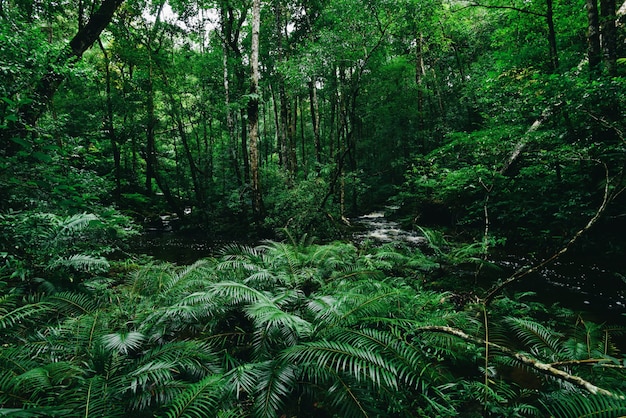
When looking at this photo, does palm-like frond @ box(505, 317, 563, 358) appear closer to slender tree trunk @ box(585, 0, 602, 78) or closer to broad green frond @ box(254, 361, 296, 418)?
broad green frond @ box(254, 361, 296, 418)

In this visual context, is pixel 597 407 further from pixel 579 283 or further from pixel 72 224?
pixel 579 283

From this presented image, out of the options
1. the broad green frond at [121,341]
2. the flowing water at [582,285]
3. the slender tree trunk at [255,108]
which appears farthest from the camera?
the slender tree trunk at [255,108]

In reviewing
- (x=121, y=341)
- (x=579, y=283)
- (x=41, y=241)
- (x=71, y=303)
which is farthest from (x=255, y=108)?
(x=579, y=283)

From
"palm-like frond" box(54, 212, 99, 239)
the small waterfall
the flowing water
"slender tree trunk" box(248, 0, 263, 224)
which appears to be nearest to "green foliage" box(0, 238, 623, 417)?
"palm-like frond" box(54, 212, 99, 239)

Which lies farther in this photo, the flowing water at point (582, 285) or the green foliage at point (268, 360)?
the flowing water at point (582, 285)

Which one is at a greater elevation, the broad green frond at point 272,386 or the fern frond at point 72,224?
the fern frond at point 72,224

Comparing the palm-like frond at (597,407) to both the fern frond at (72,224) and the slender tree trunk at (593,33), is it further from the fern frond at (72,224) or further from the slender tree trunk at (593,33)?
the slender tree trunk at (593,33)

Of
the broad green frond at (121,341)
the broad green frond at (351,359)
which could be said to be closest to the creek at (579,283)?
the broad green frond at (351,359)

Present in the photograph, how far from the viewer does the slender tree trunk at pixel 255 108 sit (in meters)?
10.1

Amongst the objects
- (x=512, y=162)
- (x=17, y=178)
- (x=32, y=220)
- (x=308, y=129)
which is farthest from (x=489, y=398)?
(x=308, y=129)

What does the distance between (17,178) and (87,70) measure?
9.65ft

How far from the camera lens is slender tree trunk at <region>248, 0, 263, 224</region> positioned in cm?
1012

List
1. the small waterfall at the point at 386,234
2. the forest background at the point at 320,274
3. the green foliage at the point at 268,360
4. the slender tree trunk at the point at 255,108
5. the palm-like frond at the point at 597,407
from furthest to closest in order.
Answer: the small waterfall at the point at 386,234 → the slender tree trunk at the point at 255,108 → the forest background at the point at 320,274 → the green foliage at the point at 268,360 → the palm-like frond at the point at 597,407

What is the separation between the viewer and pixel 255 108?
1080cm
